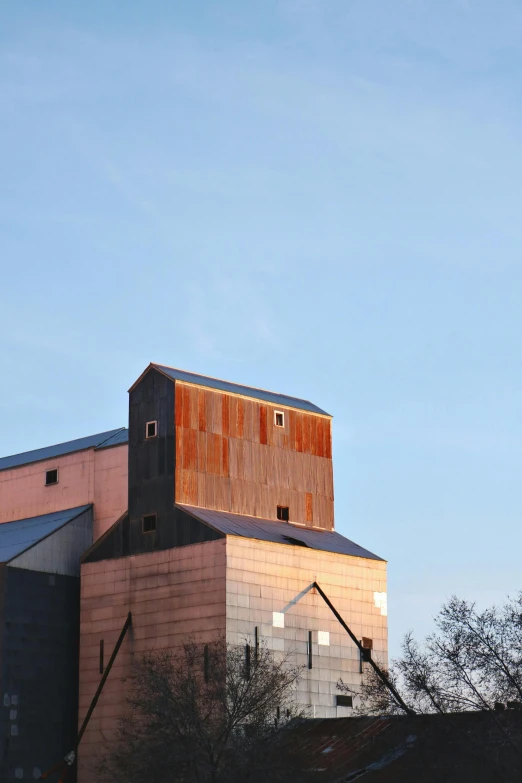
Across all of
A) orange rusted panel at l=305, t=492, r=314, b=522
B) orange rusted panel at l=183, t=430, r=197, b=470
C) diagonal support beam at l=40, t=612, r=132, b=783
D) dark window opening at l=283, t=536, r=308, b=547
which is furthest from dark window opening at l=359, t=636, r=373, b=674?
orange rusted panel at l=183, t=430, r=197, b=470

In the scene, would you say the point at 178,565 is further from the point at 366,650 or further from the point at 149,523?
the point at 366,650

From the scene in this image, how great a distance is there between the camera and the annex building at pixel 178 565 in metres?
80.4

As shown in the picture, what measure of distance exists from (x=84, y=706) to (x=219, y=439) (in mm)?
18154

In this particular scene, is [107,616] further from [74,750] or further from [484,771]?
[484,771]

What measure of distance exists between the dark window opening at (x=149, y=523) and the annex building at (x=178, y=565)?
0.47 ft

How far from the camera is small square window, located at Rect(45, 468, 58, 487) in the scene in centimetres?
9538

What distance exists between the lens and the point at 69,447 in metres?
97.1

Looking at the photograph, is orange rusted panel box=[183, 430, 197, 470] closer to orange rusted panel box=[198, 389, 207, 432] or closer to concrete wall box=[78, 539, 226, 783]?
orange rusted panel box=[198, 389, 207, 432]

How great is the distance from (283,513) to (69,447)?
17155mm

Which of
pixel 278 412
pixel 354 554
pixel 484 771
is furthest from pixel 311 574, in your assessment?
pixel 484 771

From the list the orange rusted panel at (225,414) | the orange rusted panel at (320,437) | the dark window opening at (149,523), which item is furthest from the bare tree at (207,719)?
the orange rusted panel at (320,437)

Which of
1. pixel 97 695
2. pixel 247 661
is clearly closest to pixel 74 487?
pixel 97 695

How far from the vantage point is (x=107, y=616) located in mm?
83500

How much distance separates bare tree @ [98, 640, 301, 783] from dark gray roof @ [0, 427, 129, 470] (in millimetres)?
20127
